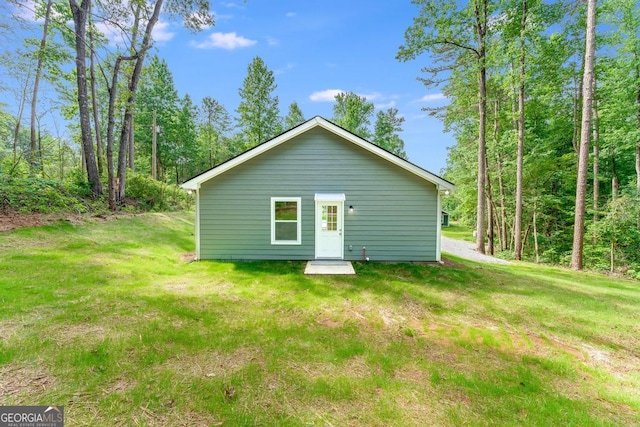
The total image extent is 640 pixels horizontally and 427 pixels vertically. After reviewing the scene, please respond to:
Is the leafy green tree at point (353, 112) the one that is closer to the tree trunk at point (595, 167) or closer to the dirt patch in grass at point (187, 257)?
the tree trunk at point (595, 167)

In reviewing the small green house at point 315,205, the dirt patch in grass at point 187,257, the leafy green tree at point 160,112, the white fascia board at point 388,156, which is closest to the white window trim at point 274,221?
the small green house at point 315,205

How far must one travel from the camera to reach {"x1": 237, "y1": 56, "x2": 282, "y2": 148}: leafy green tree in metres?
20.5

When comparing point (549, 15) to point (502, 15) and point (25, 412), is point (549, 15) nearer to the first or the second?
point (502, 15)

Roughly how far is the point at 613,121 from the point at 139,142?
34.0 meters

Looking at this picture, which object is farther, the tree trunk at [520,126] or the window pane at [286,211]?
the tree trunk at [520,126]

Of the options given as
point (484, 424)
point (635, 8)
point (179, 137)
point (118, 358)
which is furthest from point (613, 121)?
point (179, 137)

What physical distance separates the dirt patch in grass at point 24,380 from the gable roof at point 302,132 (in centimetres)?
531

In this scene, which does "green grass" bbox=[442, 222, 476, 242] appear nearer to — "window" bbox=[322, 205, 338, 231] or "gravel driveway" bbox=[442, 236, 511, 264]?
"gravel driveway" bbox=[442, 236, 511, 264]

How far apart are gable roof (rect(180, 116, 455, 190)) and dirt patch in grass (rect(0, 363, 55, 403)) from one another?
531 centimetres

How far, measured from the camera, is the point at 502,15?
35.0 ft

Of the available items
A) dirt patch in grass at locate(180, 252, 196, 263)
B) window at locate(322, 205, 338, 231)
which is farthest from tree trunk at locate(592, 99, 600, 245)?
dirt patch in grass at locate(180, 252, 196, 263)

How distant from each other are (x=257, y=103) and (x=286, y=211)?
51.7 feet

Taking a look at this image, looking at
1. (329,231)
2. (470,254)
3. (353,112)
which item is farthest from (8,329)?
(353,112)

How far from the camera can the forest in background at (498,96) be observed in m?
10.4
